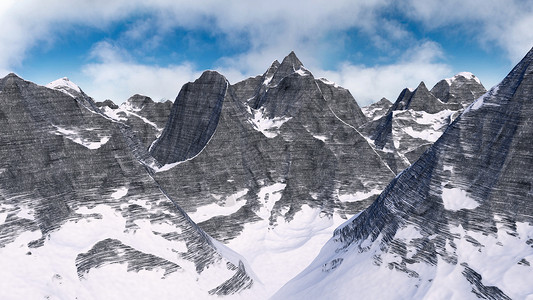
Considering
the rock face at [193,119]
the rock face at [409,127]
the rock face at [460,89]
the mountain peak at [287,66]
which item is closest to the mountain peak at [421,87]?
the rock face at [409,127]

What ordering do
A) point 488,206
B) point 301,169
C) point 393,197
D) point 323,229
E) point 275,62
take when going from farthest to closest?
point 275,62 → point 301,169 → point 323,229 → point 393,197 → point 488,206

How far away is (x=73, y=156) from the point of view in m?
22.6

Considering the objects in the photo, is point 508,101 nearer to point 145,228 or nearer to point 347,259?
point 347,259

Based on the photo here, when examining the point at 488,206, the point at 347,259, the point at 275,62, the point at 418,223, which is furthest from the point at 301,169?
the point at 275,62

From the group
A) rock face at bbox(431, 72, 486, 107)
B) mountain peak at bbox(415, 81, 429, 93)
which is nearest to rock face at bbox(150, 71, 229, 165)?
mountain peak at bbox(415, 81, 429, 93)

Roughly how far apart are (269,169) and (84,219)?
19.9m

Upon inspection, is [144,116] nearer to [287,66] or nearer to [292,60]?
[287,66]

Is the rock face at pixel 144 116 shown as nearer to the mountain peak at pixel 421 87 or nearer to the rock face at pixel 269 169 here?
the rock face at pixel 269 169

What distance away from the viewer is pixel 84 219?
21547 millimetres

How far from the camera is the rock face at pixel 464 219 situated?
54.9 feet

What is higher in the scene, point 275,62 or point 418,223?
point 275,62

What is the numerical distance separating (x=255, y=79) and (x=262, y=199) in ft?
129

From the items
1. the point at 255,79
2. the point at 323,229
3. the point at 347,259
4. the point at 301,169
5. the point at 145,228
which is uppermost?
the point at 255,79

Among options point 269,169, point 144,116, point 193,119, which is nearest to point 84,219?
point 193,119
